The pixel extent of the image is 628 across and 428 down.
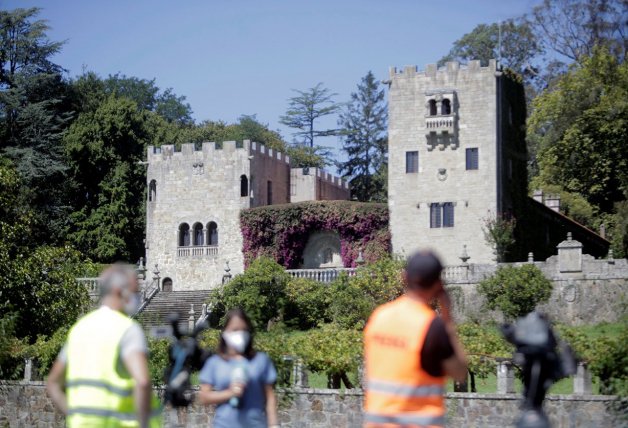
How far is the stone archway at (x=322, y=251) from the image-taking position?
154ft

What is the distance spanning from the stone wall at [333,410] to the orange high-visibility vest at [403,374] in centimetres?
1542

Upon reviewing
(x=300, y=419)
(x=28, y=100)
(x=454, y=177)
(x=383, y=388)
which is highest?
(x=28, y=100)

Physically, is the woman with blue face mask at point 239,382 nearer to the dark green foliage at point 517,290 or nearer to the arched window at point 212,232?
the dark green foliage at point 517,290

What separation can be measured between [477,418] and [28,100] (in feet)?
117

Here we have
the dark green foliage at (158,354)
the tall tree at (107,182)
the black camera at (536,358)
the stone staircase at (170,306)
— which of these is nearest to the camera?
the black camera at (536,358)

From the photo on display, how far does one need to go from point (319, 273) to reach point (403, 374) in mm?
36024

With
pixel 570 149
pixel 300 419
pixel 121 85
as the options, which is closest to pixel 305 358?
pixel 300 419

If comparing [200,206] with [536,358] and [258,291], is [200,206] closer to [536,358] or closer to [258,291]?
[258,291]

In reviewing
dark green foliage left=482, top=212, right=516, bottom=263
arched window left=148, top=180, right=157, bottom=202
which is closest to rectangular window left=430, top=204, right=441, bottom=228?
dark green foliage left=482, top=212, right=516, bottom=263

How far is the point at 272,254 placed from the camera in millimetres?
46625

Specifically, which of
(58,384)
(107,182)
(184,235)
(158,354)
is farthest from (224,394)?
(107,182)

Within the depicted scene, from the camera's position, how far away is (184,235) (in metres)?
48.9

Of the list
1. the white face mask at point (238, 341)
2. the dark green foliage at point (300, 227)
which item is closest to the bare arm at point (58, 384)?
the white face mask at point (238, 341)

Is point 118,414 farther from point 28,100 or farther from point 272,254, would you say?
point 28,100
